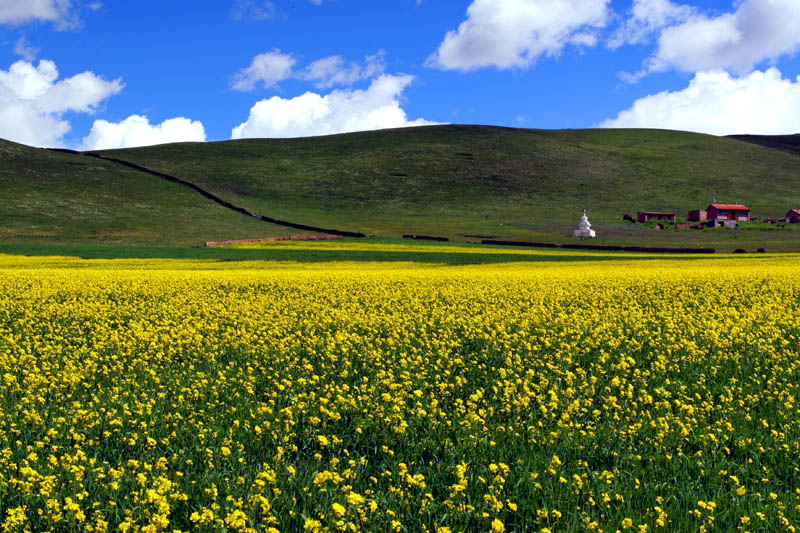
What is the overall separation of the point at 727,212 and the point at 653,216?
15142 millimetres

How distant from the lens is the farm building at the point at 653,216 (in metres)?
105

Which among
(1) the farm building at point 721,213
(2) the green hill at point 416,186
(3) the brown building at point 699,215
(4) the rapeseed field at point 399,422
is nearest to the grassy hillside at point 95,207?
(2) the green hill at point 416,186

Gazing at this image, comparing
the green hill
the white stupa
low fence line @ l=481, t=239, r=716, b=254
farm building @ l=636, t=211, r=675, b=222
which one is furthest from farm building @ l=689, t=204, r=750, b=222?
low fence line @ l=481, t=239, r=716, b=254

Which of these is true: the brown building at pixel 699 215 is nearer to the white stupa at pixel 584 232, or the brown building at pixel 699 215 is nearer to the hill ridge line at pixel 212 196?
the white stupa at pixel 584 232

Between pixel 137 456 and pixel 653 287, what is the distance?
1975 centimetres

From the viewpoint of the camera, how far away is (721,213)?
358 feet

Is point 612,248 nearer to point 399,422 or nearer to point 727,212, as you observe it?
point 727,212

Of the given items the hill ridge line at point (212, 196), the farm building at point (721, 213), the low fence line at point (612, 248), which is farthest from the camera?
the farm building at point (721, 213)

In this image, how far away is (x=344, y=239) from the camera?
74.2 meters

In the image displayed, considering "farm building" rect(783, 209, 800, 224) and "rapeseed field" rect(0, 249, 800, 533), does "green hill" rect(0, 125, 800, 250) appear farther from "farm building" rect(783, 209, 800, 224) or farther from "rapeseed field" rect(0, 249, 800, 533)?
"rapeseed field" rect(0, 249, 800, 533)

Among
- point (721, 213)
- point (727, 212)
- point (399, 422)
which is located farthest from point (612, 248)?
point (399, 422)

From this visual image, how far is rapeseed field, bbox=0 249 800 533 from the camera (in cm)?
523

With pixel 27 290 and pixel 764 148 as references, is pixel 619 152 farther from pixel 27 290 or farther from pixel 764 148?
pixel 27 290

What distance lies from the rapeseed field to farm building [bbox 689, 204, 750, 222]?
10625 cm
